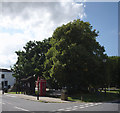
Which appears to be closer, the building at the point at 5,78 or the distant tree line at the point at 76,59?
the distant tree line at the point at 76,59

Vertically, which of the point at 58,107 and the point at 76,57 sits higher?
the point at 76,57

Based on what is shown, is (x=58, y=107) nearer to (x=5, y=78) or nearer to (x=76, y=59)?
(x=76, y=59)

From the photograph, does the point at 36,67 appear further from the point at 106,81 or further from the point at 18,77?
the point at 106,81

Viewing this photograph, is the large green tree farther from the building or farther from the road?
the building

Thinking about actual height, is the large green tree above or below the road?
above

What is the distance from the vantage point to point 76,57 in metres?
26.0

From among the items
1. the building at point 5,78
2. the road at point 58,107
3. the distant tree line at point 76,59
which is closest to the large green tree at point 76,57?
the distant tree line at point 76,59

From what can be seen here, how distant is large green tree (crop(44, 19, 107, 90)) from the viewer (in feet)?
86.1

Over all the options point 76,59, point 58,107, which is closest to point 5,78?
point 76,59

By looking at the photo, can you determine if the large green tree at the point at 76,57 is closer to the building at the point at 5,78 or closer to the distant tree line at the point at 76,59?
the distant tree line at the point at 76,59

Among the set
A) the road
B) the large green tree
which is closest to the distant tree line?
the large green tree

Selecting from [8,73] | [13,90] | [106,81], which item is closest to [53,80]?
[106,81]

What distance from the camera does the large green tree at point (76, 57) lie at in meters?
26.2

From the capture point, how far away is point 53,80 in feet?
93.7
